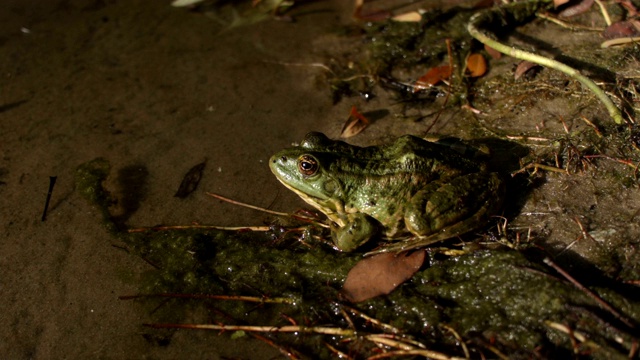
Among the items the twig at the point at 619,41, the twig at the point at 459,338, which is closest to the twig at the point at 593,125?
the twig at the point at 619,41

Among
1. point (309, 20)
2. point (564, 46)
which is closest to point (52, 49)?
point (309, 20)

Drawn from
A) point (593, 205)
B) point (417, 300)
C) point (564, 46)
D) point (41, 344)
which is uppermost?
point (564, 46)

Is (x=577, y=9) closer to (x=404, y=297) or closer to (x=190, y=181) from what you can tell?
(x=404, y=297)

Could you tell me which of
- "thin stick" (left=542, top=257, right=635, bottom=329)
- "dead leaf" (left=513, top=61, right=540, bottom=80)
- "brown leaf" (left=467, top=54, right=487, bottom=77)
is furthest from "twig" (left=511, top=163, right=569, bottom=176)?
"brown leaf" (left=467, top=54, right=487, bottom=77)

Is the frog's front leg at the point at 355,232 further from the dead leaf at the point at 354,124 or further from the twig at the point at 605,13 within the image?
the twig at the point at 605,13

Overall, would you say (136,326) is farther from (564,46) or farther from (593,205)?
(564,46)

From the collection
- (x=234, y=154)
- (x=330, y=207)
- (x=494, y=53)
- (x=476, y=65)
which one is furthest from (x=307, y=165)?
(x=494, y=53)

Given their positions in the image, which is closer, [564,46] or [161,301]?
[161,301]

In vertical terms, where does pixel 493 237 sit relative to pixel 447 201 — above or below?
below

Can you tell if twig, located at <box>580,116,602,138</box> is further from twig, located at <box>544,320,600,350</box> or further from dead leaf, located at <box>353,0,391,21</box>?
dead leaf, located at <box>353,0,391,21</box>
